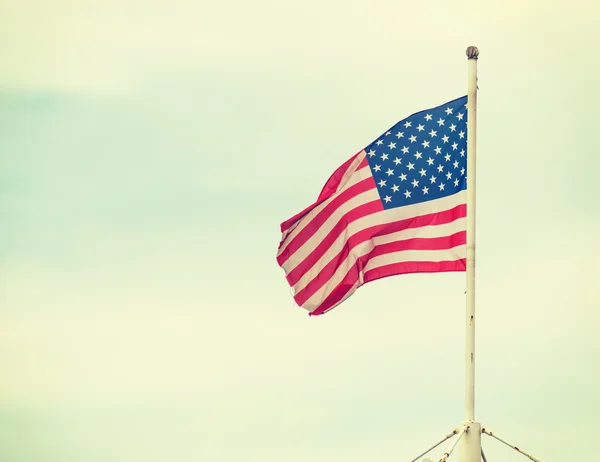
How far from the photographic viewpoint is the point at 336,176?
1529 inches

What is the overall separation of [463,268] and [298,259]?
590 cm

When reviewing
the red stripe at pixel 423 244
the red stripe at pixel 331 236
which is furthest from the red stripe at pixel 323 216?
the red stripe at pixel 423 244

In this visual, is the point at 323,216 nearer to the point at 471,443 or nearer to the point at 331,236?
the point at 331,236

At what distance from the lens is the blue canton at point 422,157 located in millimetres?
36750

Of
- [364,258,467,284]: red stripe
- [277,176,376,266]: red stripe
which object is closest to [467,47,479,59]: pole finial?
[277,176,376,266]: red stripe

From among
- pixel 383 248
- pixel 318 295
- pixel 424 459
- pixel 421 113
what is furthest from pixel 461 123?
pixel 424 459

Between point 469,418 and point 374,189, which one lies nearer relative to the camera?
point 469,418

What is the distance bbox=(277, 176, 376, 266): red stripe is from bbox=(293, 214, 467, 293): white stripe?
80cm

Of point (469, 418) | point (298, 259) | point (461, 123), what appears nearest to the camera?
point (469, 418)

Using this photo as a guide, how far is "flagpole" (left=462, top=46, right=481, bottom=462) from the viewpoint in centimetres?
Result: 3362

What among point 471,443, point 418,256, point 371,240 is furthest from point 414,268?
point 471,443

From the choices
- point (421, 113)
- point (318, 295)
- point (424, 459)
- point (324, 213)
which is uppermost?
point (421, 113)

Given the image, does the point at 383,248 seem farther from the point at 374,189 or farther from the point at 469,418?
the point at 469,418

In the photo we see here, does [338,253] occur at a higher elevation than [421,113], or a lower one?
lower
